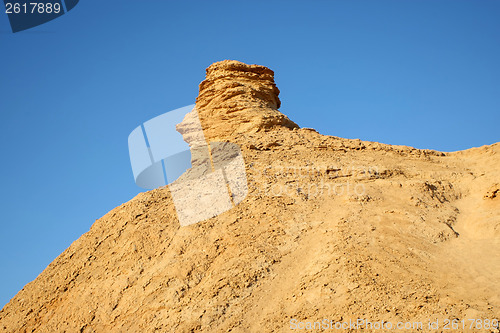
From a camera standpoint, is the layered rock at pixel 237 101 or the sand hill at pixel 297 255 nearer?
the sand hill at pixel 297 255

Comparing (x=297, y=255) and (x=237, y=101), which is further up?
(x=237, y=101)

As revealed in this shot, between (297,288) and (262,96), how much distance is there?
42.8ft

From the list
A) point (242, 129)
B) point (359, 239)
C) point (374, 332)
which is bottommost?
point (374, 332)

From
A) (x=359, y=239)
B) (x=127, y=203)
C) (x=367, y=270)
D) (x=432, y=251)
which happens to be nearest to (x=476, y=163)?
(x=432, y=251)

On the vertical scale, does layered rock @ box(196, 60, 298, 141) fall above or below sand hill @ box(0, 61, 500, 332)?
above

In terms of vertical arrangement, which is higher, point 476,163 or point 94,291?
point 476,163

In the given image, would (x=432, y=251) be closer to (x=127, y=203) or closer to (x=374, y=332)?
(x=374, y=332)

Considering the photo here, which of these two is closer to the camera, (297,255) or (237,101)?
(297,255)

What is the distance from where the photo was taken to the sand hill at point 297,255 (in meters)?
9.14

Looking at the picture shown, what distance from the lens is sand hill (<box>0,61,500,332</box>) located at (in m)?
9.14

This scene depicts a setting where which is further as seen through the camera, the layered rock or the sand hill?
the layered rock

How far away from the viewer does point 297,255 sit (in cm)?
1095

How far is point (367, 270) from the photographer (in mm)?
9711

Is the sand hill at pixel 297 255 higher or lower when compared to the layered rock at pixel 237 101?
lower
